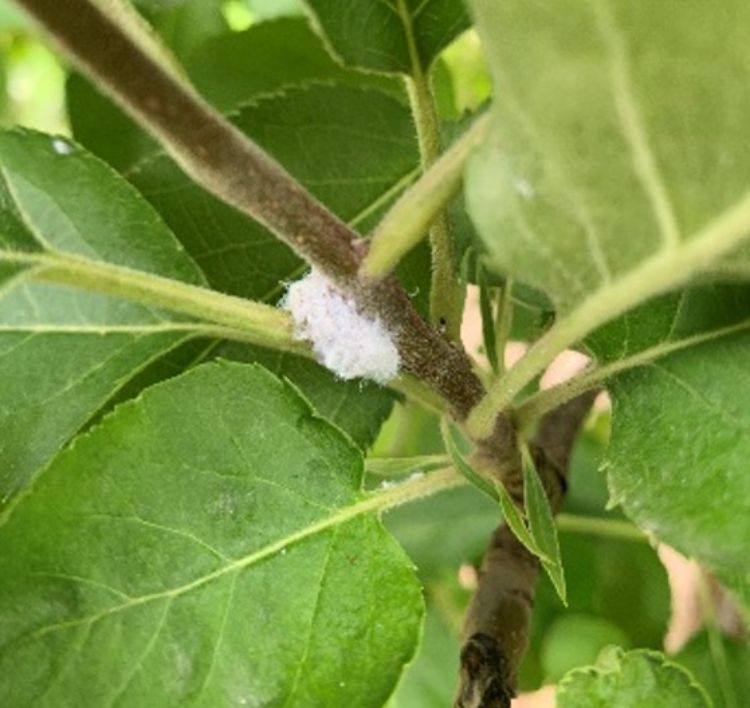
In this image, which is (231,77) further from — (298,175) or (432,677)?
(432,677)

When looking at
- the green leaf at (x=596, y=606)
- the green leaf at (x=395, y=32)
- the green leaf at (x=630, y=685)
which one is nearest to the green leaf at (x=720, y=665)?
the green leaf at (x=596, y=606)

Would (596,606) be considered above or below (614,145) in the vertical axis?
below

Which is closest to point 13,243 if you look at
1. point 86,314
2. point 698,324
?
point 86,314

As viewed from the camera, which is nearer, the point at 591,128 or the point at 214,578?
the point at 591,128

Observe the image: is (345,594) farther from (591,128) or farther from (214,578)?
(591,128)

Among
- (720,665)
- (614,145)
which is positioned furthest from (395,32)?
(720,665)
